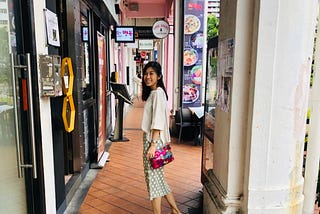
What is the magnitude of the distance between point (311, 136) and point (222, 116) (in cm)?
60

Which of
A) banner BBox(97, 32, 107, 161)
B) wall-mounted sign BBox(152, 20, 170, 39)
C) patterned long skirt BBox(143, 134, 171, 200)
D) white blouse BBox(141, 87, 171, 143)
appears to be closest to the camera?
white blouse BBox(141, 87, 171, 143)

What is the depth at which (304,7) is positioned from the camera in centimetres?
163

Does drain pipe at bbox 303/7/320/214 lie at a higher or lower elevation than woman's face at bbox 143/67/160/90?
lower

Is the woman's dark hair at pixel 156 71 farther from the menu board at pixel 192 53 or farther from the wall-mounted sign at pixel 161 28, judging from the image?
the wall-mounted sign at pixel 161 28

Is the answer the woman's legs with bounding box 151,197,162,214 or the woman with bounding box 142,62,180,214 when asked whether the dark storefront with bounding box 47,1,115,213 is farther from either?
the woman's legs with bounding box 151,197,162,214

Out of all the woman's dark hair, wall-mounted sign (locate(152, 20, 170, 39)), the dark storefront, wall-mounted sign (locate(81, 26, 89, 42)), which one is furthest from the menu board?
the woman's dark hair

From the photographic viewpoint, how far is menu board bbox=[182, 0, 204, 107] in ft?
18.3

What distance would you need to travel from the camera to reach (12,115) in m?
1.60

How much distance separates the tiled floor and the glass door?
1190mm

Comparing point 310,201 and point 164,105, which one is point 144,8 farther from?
point 310,201

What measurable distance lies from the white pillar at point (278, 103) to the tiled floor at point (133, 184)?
3.77 feet

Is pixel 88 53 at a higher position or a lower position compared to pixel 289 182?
higher

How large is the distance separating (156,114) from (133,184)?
4.62ft

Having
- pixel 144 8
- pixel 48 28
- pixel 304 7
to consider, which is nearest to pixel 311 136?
pixel 304 7
